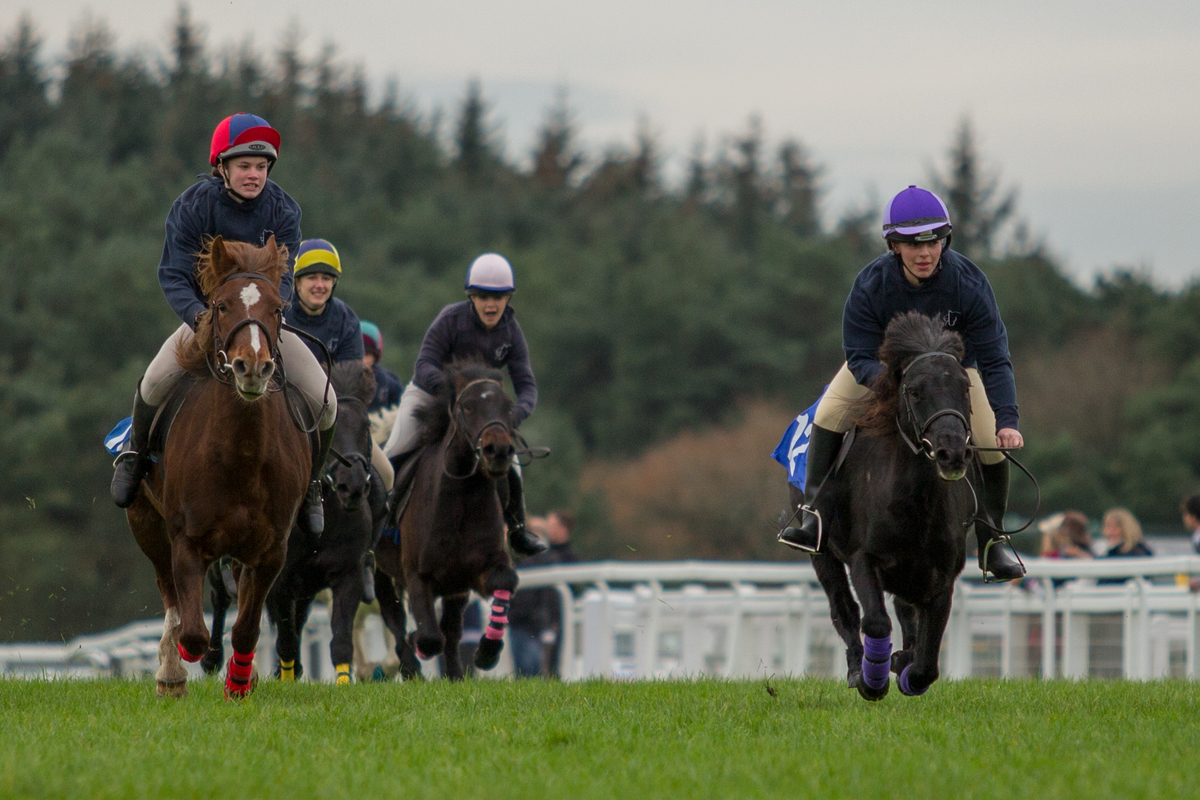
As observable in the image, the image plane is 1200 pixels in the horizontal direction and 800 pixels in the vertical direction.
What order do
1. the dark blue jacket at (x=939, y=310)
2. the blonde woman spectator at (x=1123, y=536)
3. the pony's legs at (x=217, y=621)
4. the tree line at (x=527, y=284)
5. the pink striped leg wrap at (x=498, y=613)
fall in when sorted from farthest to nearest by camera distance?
the tree line at (x=527, y=284), the blonde woman spectator at (x=1123, y=536), the pink striped leg wrap at (x=498, y=613), the pony's legs at (x=217, y=621), the dark blue jacket at (x=939, y=310)

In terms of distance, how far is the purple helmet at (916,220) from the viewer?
8180mm

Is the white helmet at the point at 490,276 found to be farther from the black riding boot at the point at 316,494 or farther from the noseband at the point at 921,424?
the noseband at the point at 921,424

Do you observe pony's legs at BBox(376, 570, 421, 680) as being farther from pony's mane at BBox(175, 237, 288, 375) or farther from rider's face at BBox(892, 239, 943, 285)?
rider's face at BBox(892, 239, 943, 285)

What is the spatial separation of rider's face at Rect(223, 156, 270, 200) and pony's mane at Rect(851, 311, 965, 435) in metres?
3.50

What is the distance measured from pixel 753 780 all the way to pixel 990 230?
285 feet

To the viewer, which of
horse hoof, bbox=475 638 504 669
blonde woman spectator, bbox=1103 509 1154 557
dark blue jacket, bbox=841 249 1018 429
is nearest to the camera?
dark blue jacket, bbox=841 249 1018 429

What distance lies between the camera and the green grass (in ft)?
18.0

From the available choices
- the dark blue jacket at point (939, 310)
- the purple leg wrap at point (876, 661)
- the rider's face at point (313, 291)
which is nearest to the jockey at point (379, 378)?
the rider's face at point (313, 291)

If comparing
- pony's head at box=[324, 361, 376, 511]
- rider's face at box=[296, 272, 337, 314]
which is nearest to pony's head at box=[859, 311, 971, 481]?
pony's head at box=[324, 361, 376, 511]

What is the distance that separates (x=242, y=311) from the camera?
25.0ft

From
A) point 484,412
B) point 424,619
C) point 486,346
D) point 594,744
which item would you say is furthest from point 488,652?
point 594,744

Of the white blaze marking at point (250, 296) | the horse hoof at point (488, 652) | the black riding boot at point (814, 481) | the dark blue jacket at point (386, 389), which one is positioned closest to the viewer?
the white blaze marking at point (250, 296)

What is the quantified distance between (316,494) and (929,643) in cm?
354

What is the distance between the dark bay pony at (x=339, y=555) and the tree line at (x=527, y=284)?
2414 cm
